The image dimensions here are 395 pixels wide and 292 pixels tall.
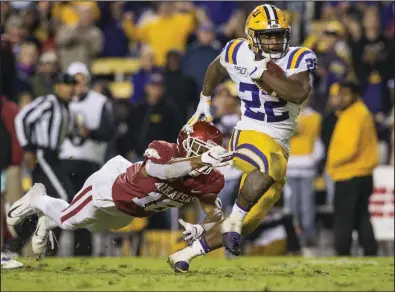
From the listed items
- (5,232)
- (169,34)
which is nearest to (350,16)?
(169,34)

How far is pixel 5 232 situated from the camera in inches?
441

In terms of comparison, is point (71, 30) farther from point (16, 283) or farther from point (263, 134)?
point (16, 283)

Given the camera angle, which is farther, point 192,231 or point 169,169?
point 192,231

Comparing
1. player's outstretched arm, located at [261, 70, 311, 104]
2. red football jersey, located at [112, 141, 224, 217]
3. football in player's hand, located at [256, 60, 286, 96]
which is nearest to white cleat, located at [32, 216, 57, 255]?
red football jersey, located at [112, 141, 224, 217]

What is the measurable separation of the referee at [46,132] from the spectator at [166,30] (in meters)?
3.94

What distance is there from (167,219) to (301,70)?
5.34 metres

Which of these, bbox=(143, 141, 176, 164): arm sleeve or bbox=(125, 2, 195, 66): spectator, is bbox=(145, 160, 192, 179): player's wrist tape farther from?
bbox=(125, 2, 195, 66): spectator

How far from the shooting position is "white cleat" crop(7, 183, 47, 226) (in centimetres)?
913

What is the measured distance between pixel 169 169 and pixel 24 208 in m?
1.85

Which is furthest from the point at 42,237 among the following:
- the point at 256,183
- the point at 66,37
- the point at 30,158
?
the point at 66,37

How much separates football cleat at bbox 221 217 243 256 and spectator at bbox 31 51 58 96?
5.46m

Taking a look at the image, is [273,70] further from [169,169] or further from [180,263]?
[180,263]

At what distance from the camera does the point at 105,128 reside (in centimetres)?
1234

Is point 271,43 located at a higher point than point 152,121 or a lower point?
higher
